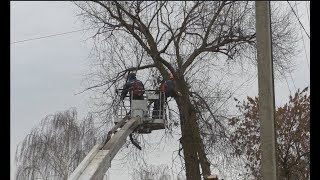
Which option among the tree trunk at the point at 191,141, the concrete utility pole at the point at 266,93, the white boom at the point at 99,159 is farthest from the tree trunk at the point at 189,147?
the concrete utility pole at the point at 266,93

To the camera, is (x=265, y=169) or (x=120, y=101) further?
(x=120, y=101)

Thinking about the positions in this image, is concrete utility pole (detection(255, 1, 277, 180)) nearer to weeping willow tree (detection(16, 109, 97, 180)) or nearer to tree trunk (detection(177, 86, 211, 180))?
tree trunk (detection(177, 86, 211, 180))

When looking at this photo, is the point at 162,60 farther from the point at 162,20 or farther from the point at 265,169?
the point at 265,169

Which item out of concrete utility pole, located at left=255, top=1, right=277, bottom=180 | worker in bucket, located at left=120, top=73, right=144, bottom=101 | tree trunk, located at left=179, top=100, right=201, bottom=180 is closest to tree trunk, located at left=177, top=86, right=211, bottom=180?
tree trunk, located at left=179, top=100, right=201, bottom=180

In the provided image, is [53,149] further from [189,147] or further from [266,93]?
[266,93]

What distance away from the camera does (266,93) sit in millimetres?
6977

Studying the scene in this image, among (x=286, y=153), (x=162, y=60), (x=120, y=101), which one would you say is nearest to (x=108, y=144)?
(x=120, y=101)

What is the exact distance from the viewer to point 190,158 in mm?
14305

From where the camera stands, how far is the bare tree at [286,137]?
17.5 metres

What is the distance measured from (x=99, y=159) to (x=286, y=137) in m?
11.0

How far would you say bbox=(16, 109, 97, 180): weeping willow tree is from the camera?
3353 cm

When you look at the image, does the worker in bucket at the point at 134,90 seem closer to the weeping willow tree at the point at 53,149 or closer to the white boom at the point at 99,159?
the white boom at the point at 99,159
